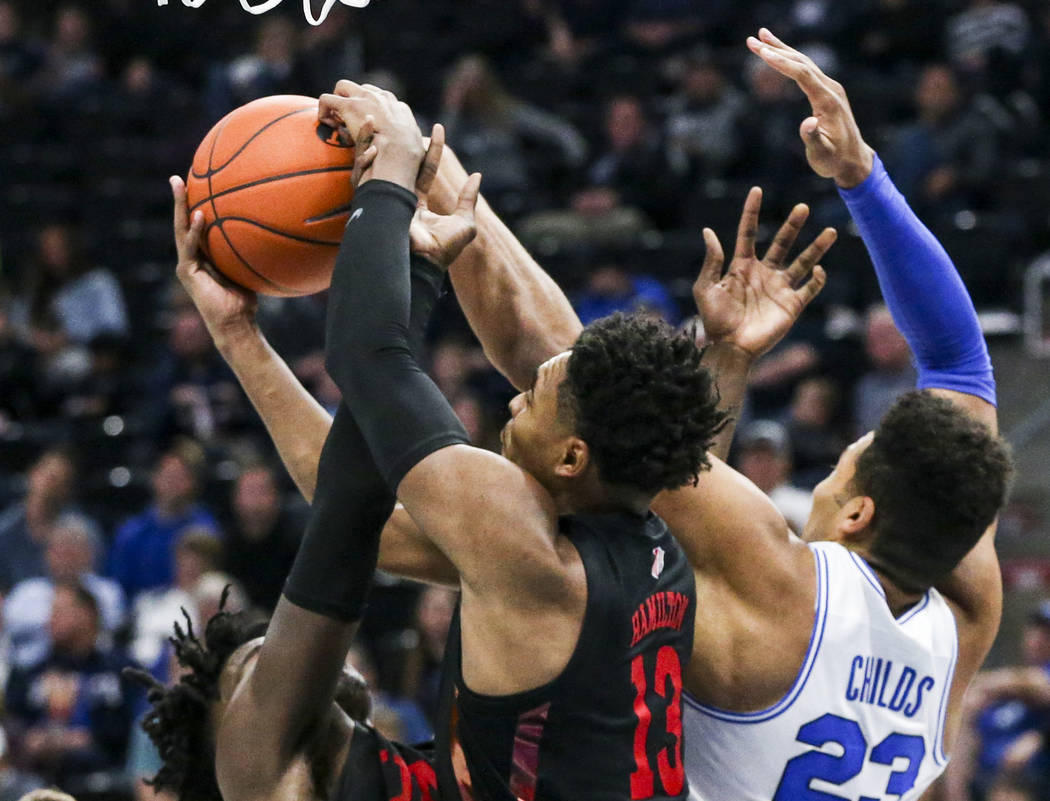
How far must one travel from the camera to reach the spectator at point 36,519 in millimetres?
7859

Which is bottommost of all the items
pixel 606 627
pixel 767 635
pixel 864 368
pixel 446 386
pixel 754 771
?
pixel 446 386

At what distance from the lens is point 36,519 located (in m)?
7.91

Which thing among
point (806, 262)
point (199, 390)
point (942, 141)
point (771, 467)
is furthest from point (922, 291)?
point (199, 390)

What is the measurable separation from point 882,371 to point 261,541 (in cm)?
294

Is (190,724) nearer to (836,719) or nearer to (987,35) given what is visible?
(836,719)

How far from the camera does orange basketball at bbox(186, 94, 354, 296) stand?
8.32 ft

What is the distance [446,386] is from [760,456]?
1.76 m

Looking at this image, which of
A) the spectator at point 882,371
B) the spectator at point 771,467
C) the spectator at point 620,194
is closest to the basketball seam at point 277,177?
the spectator at point 771,467

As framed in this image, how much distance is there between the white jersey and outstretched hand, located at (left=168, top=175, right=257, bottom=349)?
97cm

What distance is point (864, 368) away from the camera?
759 centimetres

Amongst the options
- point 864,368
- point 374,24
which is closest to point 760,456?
point 864,368

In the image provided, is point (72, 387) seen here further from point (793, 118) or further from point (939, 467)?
point (939, 467)

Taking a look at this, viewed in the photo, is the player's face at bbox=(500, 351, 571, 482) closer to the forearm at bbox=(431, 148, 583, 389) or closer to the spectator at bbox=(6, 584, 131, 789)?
the forearm at bbox=(431, 148, 583, 389)

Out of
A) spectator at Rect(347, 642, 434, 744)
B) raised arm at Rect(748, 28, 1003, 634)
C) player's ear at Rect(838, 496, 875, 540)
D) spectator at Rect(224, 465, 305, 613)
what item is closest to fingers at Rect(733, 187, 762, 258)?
raised arm at Rect(748, 28, 1003, 634)
